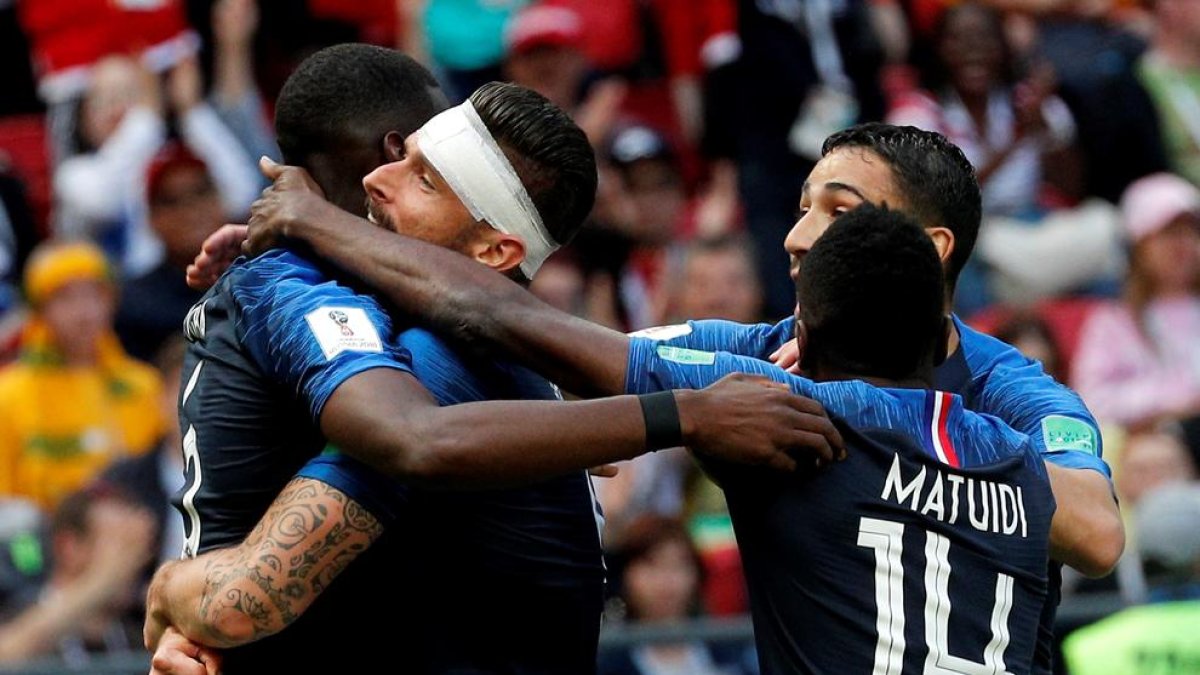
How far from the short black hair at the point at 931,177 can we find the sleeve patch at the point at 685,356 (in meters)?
0.62

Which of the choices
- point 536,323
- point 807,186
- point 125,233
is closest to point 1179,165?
point 125,233

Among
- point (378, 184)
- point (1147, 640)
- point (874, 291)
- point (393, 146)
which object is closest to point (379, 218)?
point (378, 184)

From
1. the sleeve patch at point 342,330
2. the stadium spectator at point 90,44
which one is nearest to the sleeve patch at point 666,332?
the sleeve patch at point 342,330

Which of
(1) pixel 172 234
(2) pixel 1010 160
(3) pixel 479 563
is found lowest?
(1) pixel 172 234

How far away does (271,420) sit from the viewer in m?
4.08

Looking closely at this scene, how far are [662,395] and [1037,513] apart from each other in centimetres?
74

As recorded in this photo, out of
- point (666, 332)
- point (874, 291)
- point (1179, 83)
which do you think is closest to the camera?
point (874, 291)

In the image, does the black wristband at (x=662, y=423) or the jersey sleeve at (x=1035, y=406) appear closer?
the black wristband at (x=662, y=423)

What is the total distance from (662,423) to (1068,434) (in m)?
1.00

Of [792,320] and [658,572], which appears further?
[658,572]

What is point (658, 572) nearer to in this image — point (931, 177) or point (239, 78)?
point (239, 78)

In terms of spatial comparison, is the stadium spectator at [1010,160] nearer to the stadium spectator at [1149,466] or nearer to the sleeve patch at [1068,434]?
the stadium spectator at [1149,466]

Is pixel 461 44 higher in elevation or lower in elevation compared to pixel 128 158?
higher

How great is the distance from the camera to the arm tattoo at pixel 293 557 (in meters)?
3.86
